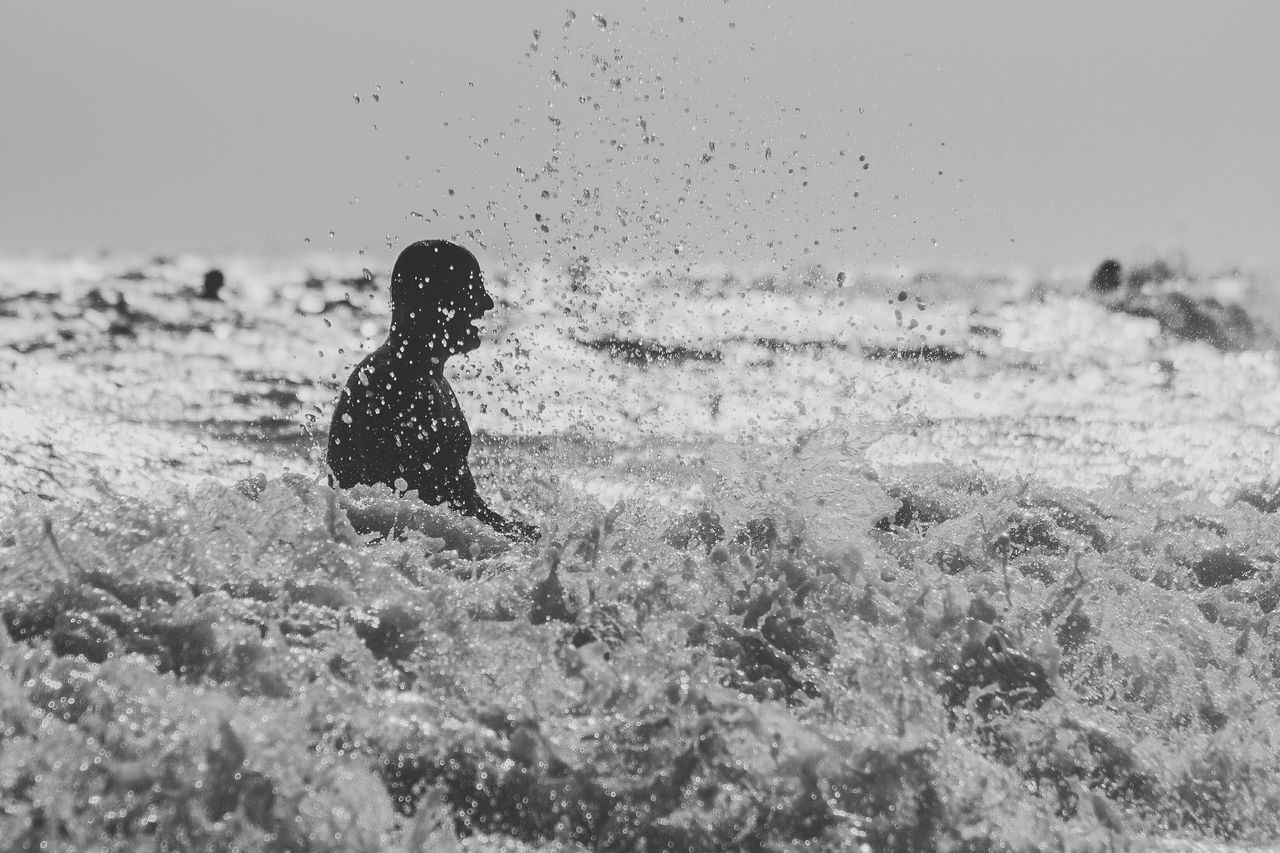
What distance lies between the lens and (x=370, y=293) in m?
50.8

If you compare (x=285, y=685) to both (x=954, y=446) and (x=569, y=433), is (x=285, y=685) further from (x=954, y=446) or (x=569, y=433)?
(x=954, y=446)

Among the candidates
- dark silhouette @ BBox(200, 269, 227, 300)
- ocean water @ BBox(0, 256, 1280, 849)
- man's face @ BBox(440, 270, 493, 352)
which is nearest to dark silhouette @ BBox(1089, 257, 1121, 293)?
dark silhouette @ BBox(200, 269, 227, 300)

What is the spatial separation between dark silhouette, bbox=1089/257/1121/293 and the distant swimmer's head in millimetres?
49196

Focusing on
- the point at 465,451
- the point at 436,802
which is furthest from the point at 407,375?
the point at 436,802

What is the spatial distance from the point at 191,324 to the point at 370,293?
58.8ft

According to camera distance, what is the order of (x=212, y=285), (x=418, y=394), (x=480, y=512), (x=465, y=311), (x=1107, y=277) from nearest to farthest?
1. (x=480, y=512)
2. (x=418, y=394)
3. (x=465, y=311)
4. (x=212, y=285)
5. (x=1107, y=277)

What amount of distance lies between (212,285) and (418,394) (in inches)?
1622

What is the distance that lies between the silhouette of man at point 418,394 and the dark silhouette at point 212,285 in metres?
38.1

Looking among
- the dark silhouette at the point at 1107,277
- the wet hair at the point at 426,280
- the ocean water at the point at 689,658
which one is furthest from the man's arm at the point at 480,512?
the dark silhouette at the point at 1107,277

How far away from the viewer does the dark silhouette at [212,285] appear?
42.5 meters

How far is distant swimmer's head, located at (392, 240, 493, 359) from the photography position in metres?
6.34

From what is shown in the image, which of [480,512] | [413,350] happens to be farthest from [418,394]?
[480,512]

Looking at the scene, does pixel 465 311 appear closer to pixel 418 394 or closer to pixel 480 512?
pixel 418 394

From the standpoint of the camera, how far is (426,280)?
20.8 feet
